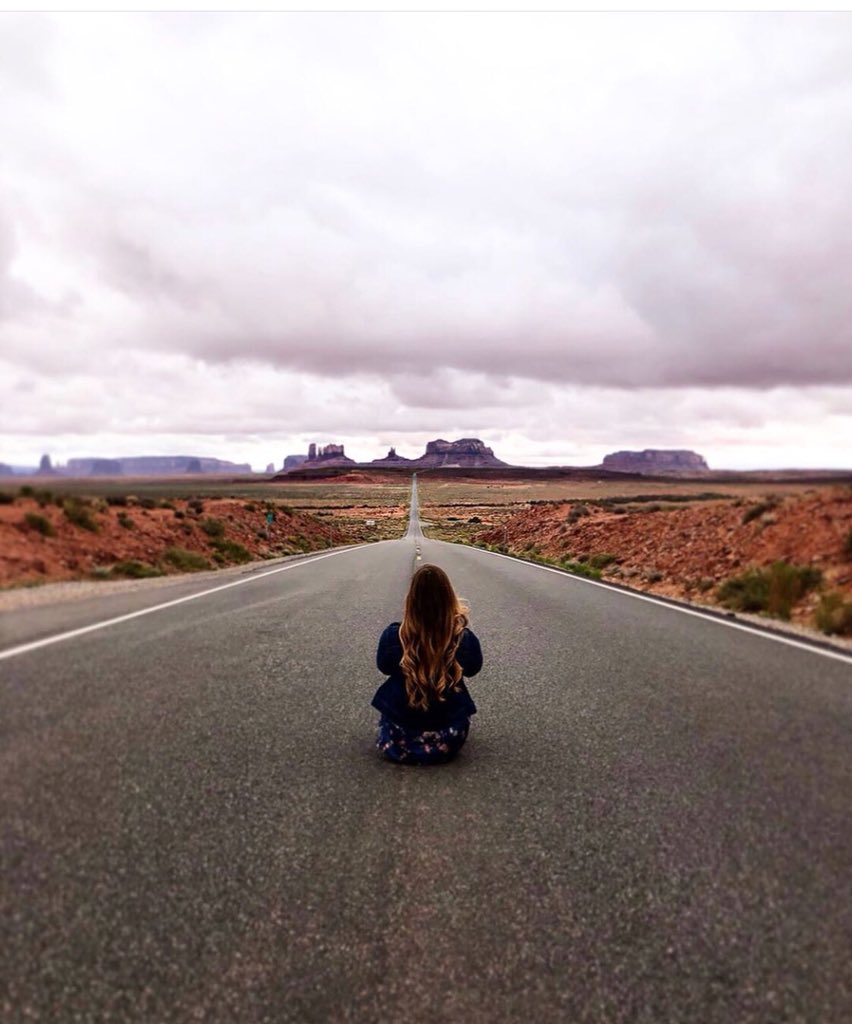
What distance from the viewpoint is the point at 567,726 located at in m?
6.12

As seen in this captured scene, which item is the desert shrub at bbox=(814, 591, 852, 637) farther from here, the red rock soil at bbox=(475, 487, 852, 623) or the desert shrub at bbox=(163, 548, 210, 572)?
the desert shrub at bbox=(163, 548, 210, 572)

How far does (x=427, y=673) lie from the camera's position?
199 inches

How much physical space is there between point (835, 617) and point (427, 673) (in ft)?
28.4

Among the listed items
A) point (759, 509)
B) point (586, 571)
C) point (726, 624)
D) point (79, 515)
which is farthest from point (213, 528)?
point (726, 624)

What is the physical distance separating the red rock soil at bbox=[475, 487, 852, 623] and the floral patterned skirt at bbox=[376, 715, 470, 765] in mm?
5641

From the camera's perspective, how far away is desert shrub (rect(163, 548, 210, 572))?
24.1m

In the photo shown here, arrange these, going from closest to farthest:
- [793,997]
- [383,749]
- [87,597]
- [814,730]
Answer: [793,997], [383,749], [814,730], [87,597]

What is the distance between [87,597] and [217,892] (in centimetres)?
1232

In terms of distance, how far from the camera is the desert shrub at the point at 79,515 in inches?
880

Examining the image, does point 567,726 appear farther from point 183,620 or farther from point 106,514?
point 106,514

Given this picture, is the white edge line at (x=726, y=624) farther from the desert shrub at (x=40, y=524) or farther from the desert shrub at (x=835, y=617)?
the desert shrub at (x=40, y=524)

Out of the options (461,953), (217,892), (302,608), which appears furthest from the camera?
(302,608)

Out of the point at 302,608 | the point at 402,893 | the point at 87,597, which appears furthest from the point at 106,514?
the point at 402,893

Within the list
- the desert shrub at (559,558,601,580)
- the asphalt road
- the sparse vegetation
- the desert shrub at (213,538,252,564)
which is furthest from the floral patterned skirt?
the desert shrub at (213,538,252,564)
